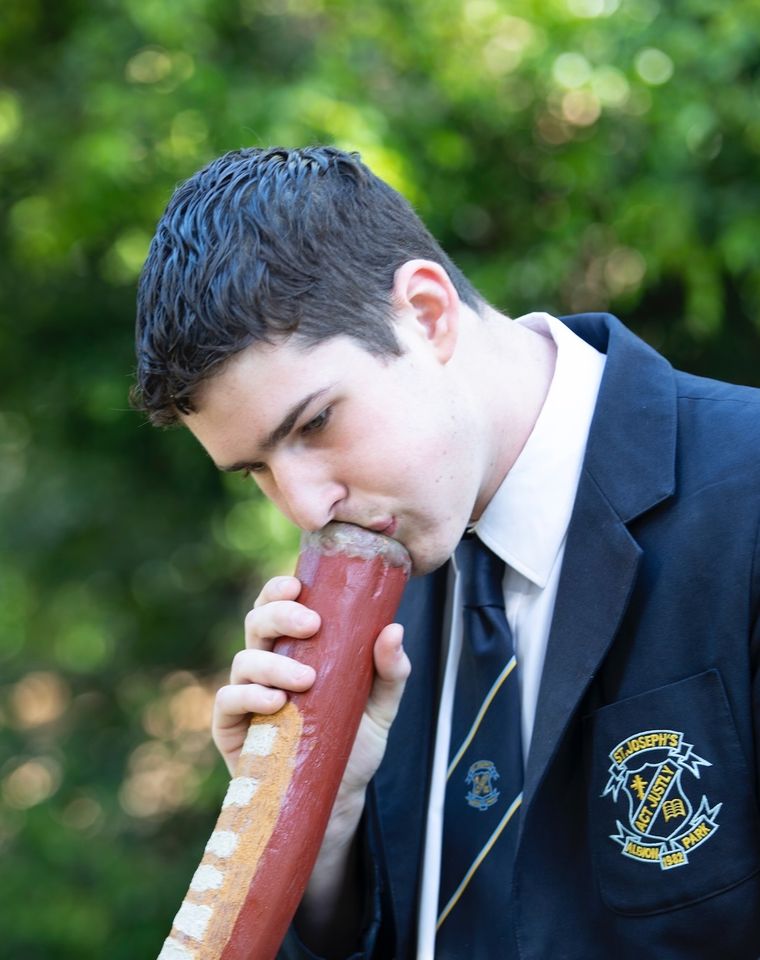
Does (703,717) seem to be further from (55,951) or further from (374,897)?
(55,951)

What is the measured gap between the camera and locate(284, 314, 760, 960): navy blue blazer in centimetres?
186

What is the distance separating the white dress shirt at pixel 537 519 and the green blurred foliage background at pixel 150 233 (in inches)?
62.1

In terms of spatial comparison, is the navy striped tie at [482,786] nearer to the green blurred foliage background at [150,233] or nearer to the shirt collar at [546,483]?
the shirt collar at [546,483]

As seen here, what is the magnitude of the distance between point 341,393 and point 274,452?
6.1 inches

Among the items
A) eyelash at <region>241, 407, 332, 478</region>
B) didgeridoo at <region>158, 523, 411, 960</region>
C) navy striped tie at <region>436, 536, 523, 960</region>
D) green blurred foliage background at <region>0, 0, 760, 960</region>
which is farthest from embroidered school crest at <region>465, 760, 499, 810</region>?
green blurred foliage background at <region>0, 0, 760, 960</region>

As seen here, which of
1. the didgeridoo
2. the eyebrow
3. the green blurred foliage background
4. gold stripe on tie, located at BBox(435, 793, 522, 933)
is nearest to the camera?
the didgeridoo

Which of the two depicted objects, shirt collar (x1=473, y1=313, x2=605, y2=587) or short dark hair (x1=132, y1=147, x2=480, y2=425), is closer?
short dark hair (x1=132, y1=147, x2=480, y2=425)

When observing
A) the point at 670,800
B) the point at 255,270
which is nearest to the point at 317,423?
the point at 255,270

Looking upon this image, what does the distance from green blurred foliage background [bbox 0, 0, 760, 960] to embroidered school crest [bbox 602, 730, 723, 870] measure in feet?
6.66

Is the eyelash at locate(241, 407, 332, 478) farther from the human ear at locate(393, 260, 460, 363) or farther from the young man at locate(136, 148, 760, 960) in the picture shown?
the human ear at locate(393, 260, 460, 363)

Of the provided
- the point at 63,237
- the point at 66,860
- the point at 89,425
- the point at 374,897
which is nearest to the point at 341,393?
the point at 374,897

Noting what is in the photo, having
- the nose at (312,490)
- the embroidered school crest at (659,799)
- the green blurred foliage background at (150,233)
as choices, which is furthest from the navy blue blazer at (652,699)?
the green blurred foliage background at (150,233)

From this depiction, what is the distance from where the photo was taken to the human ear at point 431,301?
2.12 meters

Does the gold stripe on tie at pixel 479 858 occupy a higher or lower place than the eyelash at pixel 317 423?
lower
